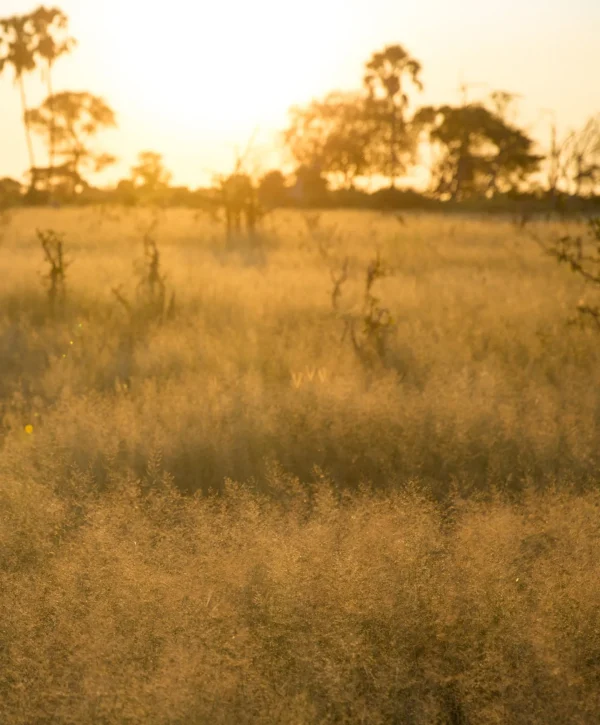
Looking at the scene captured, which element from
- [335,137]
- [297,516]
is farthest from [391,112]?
[297,516]

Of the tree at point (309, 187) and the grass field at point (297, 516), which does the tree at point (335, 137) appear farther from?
the grass field at point (297, 516)

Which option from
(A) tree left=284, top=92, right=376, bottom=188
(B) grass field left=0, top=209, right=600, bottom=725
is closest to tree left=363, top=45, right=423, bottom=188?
(A) tree left=284, top=92, right=376, bottom=188

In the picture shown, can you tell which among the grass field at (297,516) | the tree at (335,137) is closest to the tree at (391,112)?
the tree at (335,137)

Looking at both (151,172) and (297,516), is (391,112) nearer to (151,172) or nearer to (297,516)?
(151,172)

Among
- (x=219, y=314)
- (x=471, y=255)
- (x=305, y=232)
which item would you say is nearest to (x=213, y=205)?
(x=305, y=232)

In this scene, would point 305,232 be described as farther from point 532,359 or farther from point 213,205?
point 532,359

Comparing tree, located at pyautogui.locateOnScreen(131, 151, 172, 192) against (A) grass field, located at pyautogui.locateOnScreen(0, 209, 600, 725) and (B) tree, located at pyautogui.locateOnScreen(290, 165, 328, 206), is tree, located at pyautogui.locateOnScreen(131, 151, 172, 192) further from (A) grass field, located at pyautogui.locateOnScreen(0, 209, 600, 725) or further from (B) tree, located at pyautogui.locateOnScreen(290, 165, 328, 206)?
(A) grass field, located at pyautogui.locateOnScreen(0, 209, 600, 725)

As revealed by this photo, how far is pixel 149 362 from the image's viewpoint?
7.10 m

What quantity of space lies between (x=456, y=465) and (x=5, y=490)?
8.20 ft

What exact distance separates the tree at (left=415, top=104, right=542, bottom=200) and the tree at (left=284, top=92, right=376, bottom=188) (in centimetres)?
537

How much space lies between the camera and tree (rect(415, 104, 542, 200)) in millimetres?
35969

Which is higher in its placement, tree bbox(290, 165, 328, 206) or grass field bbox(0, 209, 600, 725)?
tree bbox(290, 165, 328, 206)

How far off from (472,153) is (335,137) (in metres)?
9.34

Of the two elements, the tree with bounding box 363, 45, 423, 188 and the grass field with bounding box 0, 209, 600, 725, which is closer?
the grass field with bounding box 0, 209, 600, 725
